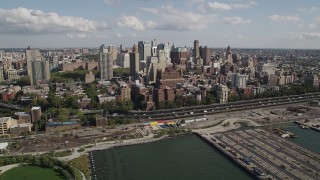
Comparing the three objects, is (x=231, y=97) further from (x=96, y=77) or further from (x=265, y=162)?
(x=96, y=77)

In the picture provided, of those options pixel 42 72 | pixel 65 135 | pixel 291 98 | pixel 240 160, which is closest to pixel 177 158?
pixel 240 160

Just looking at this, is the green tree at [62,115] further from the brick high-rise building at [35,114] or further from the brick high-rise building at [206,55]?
the brick high-rise building at [206,55]

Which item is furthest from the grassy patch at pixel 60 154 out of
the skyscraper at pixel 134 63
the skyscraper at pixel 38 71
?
the skyscraper at pixel 134 63

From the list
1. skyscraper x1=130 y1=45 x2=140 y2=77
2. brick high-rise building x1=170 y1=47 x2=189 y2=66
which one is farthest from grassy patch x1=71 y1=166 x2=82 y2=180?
brick high-rise building x1=170 y1=47 x2=189 y2=66

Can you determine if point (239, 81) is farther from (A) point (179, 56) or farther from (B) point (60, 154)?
(B) point (60, 154)

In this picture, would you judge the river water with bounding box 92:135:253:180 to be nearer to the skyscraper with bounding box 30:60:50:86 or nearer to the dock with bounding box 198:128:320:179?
the dock with bounding box 198:128:320:179

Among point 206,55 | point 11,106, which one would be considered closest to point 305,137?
point 11,106
